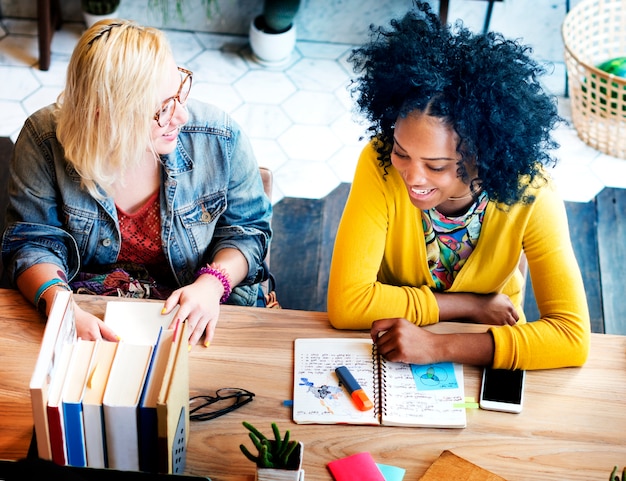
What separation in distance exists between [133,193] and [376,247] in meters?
0.54

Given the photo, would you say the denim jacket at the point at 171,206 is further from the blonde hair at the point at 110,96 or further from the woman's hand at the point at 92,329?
the woman's hand at the point at 92,329

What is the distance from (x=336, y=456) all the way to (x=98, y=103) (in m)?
0.79

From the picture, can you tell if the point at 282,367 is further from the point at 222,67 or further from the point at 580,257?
the point at 222,67

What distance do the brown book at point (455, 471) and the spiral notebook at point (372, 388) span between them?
74mm

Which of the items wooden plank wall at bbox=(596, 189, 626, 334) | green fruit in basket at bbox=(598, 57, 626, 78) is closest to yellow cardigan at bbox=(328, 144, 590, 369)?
wooden plank wall at bbox=(596, 189, 626, 334)

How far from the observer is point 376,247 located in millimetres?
1663

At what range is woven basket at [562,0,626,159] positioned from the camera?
2299mm

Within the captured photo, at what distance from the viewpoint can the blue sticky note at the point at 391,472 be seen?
4.22ft

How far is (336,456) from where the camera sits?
1.31 metres

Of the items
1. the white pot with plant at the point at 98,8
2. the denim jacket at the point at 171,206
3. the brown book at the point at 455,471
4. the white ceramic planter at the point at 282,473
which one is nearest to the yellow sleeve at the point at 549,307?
the brown book at the point at 455,471

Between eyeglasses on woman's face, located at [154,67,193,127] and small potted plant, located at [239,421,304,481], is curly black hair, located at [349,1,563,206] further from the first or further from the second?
small potted plant, located at [239,421,304,481]

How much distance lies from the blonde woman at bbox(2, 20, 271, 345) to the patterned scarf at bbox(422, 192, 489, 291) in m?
0.39

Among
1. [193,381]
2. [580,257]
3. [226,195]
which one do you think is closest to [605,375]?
[193,381]

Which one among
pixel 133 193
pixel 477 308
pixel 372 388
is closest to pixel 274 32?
pixel 133 193
